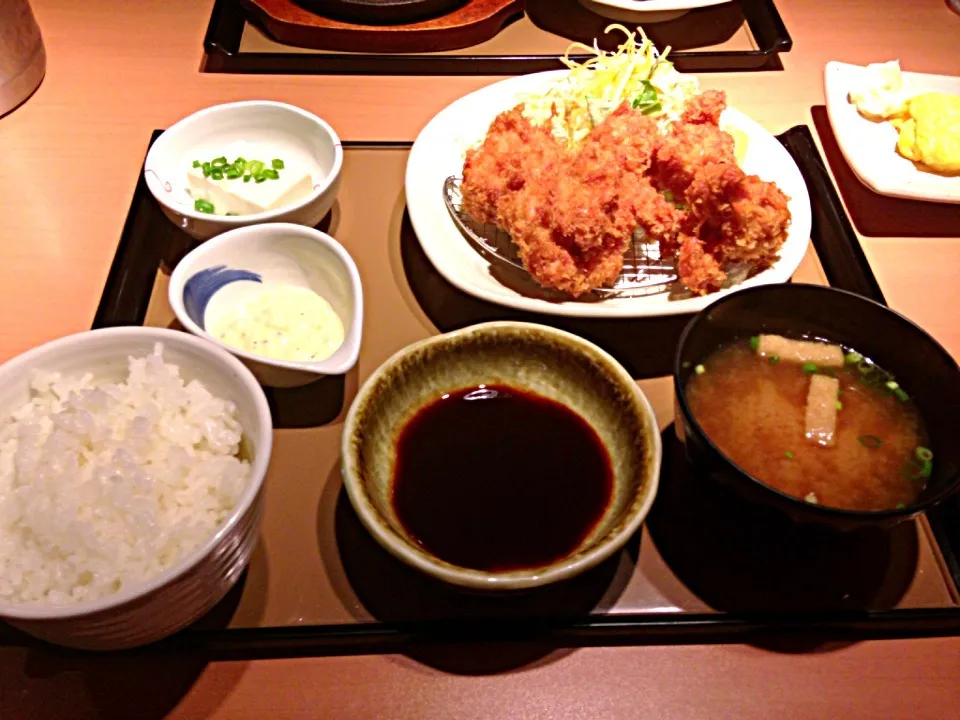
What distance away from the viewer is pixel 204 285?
172 centimetres

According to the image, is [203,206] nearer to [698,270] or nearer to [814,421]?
[698,270]

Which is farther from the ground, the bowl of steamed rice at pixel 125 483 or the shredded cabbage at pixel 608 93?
the shredded cabbage at pixel 608 93

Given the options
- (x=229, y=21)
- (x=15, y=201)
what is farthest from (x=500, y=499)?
(x=229, y=21)

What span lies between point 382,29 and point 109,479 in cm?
204

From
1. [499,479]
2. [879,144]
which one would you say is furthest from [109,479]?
[879,144]

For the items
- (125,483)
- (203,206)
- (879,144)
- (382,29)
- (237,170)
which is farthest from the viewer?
(382,29)

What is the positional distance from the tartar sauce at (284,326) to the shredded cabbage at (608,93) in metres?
0.94

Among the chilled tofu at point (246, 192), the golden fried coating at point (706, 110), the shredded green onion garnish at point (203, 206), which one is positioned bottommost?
the shredded green onion garnish at point (203, 206)

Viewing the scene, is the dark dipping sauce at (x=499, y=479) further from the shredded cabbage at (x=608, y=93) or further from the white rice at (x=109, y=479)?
the shredded cabbage at (x=608, y=93)

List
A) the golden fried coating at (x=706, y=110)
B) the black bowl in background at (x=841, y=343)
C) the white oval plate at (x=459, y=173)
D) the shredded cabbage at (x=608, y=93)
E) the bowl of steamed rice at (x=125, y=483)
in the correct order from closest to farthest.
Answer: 1. the bowl of steamed rice at (x=125, y=483)
2. the black bowl in background at (x=841, y=343)
3. the white oval plate at (x=459, y=173)
4. the golden fried coating at (x=706, y=110)
5. the shredded cabbage at (x=608, y=93)

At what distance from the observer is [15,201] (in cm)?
216

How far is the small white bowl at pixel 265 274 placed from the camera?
161 centimetres

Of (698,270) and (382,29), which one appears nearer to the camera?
(698,270)

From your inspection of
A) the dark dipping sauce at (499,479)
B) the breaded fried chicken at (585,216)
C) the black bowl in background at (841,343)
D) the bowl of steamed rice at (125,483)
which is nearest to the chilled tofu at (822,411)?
the black bowl in background at (841,343)
